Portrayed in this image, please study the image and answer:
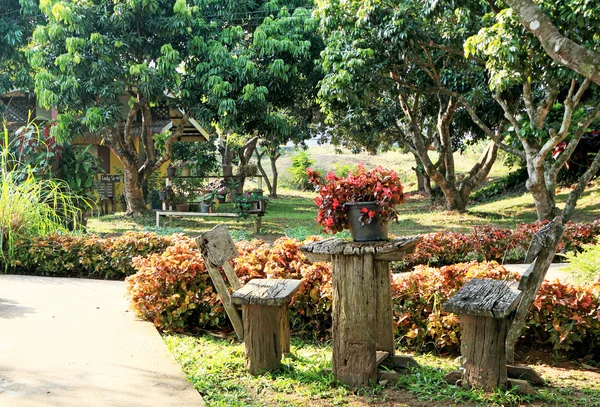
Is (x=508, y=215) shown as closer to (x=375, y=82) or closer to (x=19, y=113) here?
(x=375, y=82)

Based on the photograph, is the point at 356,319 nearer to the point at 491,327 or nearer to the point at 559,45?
the point at 491,327

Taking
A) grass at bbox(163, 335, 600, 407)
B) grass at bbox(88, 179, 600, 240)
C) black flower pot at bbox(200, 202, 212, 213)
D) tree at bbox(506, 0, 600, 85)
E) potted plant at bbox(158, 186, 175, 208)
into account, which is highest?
tree at bbox(506, 0, 600, 85)

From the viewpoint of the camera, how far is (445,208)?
61.1ft

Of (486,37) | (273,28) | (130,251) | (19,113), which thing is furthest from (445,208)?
(19,113)

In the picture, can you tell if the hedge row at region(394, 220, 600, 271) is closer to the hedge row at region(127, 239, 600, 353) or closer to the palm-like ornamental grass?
the hedge row at region(127, 239, 600, 353)

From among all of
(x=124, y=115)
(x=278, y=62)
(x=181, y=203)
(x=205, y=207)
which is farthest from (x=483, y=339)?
(x=124, y=115)

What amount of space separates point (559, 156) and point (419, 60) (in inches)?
146

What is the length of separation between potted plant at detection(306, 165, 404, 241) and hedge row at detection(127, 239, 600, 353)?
111 cm

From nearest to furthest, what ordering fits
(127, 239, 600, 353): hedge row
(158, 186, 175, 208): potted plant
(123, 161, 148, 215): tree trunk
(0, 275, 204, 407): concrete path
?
(0, 275, 204, 407): concrete path < (127, 239, 600, 353): hedge row < (158, 186, 175, 208): potted plant < (123, 161, 148, 215): tree trunk

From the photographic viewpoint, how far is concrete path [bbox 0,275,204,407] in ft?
11.7

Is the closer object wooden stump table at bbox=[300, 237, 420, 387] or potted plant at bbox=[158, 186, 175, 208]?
wooden stump table at bbox=[300, 237, 420, 387]

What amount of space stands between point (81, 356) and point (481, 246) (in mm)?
6019

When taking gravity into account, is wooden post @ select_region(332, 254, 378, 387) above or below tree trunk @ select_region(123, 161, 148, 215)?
below

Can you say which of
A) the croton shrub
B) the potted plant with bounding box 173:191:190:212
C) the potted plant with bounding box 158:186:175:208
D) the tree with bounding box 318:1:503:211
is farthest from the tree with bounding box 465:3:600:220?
the potted plant with bounding box 173:191:190:212
